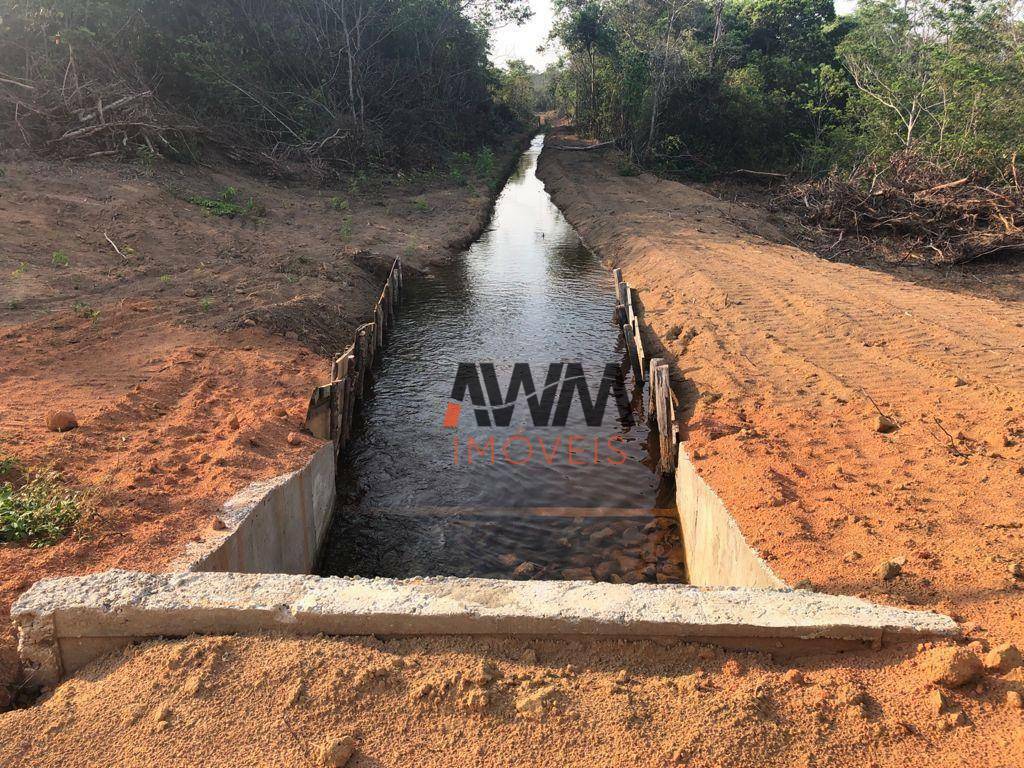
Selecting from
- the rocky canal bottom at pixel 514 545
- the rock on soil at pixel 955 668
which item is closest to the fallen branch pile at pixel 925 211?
the rocky canal bottom at pixel 514 545

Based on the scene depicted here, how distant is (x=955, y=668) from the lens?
3.53m

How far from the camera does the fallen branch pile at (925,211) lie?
49.5 ft

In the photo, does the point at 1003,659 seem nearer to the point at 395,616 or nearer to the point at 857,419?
the point at 395,616

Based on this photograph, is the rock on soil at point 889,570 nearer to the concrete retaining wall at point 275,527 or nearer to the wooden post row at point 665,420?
the wooden post row at point 665,420

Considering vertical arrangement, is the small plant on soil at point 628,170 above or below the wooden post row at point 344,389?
above

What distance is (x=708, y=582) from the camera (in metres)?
6.41

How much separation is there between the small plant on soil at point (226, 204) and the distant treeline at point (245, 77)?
94.1 inches

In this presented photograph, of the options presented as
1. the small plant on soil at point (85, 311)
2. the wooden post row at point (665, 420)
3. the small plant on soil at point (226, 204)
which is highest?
the small plant on soil at point (226, 204)

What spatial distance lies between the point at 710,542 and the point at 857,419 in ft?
8.27

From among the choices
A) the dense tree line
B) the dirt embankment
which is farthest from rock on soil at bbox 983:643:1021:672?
the dense tree line

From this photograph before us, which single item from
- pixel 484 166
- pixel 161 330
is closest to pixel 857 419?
pixel 161 330

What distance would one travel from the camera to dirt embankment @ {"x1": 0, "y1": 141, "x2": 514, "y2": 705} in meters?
5.60

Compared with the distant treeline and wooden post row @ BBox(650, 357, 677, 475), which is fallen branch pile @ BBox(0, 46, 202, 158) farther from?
wooden post row @ BBox(650, 357, 677, 475)
